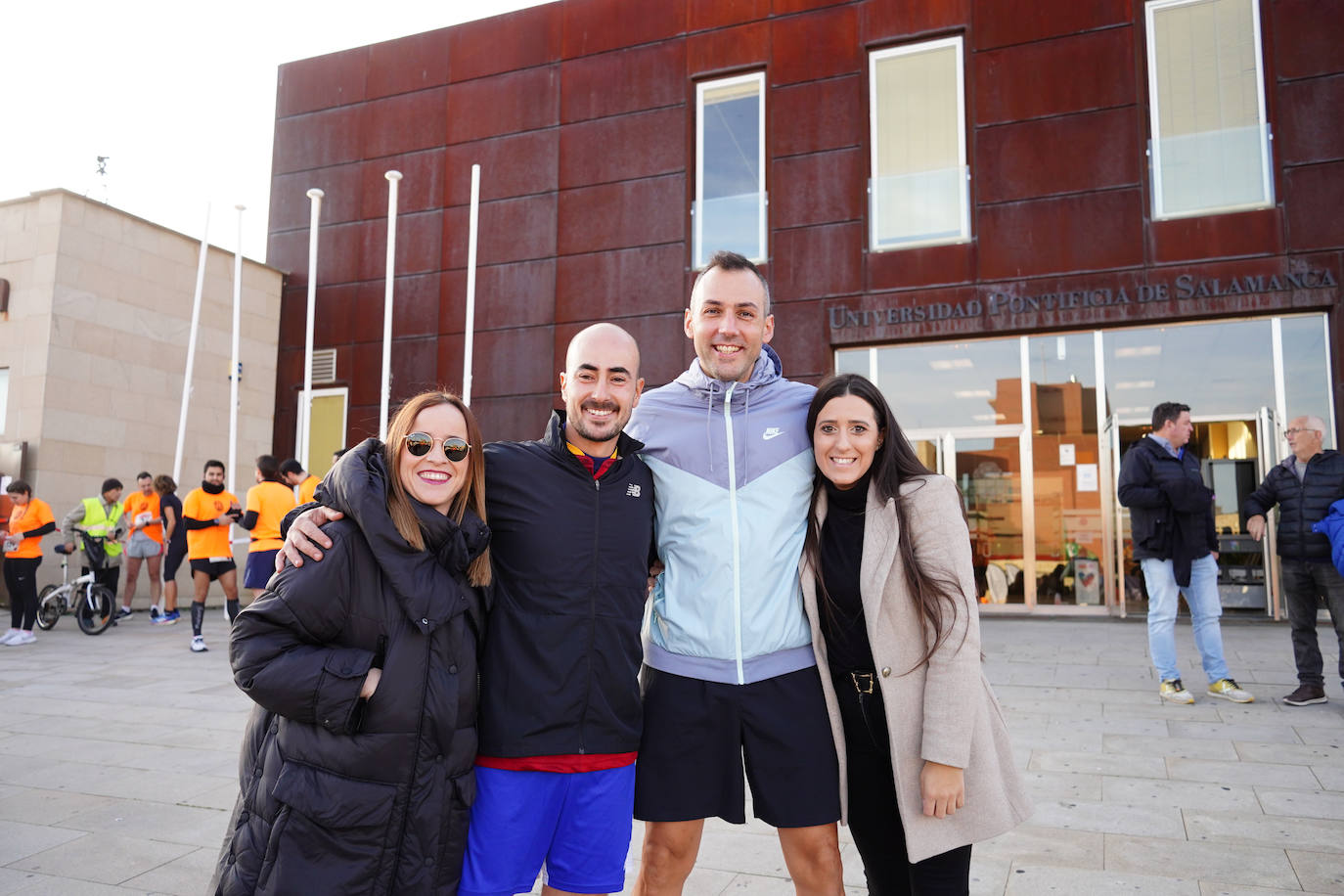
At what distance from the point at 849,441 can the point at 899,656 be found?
2.02ft

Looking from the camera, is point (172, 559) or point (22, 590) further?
point (172, 559)

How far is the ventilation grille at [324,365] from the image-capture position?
1569 centimetres

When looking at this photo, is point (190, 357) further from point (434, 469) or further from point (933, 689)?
point (933, 689)

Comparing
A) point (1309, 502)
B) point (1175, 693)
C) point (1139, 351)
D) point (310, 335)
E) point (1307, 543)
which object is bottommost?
point (1175, 693)

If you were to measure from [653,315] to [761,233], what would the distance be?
2.01 meters

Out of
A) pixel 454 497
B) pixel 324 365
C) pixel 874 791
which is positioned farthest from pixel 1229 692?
pixel 324 365

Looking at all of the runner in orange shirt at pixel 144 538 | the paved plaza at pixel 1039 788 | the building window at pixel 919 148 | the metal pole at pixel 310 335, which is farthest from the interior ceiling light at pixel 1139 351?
the runner in orange shirt at pixel 144 538

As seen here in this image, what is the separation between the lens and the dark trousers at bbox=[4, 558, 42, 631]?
31.5ft

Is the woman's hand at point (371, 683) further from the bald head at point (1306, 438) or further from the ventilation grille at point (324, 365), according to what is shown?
the ventilation grille at point (324, 365)

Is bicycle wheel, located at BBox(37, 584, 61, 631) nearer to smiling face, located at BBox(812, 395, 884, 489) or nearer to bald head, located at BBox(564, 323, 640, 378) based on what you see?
bald head, located at BBox(564, 323, 640, 378)

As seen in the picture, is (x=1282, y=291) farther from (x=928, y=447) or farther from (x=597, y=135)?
(x=597, y=135)

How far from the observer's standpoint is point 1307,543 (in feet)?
20.9

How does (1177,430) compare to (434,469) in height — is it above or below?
above

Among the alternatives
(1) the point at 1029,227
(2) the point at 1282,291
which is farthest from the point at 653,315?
(2) the point at 1282,291
